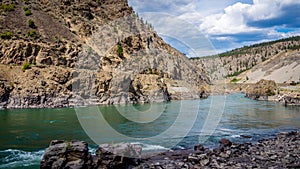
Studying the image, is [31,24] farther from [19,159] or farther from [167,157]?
[167,157]

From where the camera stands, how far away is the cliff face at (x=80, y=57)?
71.2 m

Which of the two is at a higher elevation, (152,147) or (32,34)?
(32,34)

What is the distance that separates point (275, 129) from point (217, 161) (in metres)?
20.4

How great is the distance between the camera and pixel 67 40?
94562mm

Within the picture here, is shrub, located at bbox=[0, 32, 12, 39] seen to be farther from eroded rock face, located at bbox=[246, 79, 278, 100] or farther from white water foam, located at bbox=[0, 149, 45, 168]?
eroded rock face, located at bbox=[246, 79, 278, 100]

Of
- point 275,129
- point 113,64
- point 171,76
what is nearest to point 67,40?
point 113,64

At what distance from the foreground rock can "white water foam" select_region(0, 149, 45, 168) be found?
373 cm

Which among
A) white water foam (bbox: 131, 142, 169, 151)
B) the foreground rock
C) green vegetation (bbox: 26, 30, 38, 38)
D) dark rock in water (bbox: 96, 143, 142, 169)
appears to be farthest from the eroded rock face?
dark rock in water (bbox: 96, 143, 142, 169)

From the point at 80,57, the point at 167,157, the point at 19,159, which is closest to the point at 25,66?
the point at 80,57

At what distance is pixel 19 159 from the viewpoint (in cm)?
1888

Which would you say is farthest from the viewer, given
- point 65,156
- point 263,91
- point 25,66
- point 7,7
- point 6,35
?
point 263,91

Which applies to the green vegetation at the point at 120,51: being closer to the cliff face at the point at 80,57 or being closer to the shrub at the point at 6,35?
the cliff face at the point at 80,57

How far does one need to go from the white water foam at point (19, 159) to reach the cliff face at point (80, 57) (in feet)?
155

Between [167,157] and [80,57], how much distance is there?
74.0 m
